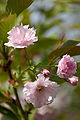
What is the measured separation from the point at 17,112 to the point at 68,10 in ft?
4.89

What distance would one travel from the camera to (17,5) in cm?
118

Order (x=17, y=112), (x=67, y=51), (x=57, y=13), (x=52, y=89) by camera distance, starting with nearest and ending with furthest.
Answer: (x=52, y=89)
(x=67, y=51)
(x=17, y=112)
(x=57, y=13)

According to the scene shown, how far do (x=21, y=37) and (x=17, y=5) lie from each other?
0.18m

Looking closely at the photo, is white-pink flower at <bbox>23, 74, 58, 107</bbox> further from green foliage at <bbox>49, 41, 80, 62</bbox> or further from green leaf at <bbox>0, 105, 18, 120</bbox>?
green leaf at <bbox>0, 105, 18, 120</bbox>

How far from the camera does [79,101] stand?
270cm

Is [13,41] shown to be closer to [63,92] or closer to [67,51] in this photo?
[67,51]

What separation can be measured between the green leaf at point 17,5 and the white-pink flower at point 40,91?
33cm

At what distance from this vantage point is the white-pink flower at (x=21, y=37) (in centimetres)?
105

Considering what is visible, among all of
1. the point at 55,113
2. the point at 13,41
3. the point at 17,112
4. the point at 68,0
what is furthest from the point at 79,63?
the point at 55,113

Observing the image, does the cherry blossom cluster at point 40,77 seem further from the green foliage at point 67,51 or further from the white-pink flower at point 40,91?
the green foliage at point 67,51

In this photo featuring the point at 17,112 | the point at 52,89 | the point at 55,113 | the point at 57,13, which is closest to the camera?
the point at 52,89

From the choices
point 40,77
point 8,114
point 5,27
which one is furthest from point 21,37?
point 8,114

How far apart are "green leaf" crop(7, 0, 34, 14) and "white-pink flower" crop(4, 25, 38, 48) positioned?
124 mm

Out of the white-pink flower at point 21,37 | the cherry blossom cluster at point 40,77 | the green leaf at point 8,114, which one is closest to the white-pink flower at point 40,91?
the cherry blossom cluster at point 40,77
